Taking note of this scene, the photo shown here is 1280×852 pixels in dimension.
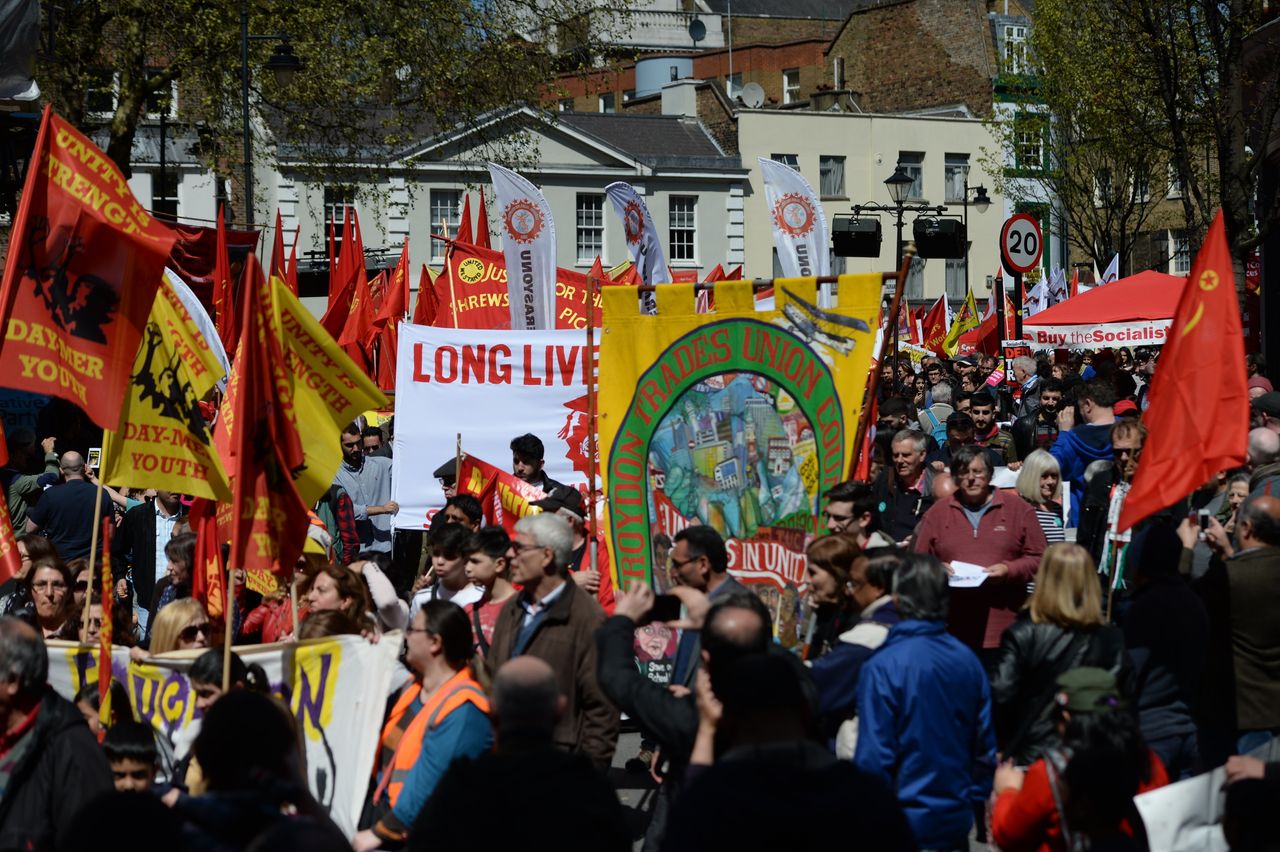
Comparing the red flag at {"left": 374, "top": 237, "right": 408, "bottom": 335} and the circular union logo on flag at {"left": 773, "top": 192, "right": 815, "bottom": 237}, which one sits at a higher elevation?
the circular union logo on flag at {"left": 773, "top": 192, "right": 815, "bottom": 237}

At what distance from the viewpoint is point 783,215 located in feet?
41.0

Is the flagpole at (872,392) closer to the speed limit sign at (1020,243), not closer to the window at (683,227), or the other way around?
the speed limit sign at (1020,243)

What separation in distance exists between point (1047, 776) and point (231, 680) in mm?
3002

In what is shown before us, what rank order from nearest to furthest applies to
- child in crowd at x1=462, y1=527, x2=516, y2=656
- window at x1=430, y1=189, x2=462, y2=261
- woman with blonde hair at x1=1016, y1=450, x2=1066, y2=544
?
child in crowd at x1=462, y1=527, x2=516, y2=656 → woman with blonde hair at x1=1016, y1=450, x2=1066, y2=544 → window at x1=430, y1=189, x2=462, y2=261

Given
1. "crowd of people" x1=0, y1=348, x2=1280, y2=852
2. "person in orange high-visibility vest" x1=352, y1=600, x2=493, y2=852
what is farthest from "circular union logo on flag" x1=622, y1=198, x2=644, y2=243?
"person in orange high-visibility vest" x1=352, y1=600, x2=493, y2=852

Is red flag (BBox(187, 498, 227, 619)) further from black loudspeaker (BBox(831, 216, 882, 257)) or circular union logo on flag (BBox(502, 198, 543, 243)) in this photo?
black loudspeaker (BBox(831, 216, 882, 257))

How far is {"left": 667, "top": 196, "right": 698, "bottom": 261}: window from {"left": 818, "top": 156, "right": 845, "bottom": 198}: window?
4736mm

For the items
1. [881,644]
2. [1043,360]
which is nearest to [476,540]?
[881,644]

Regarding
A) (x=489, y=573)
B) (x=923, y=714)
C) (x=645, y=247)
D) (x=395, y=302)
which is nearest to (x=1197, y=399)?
(x=923, y=714)

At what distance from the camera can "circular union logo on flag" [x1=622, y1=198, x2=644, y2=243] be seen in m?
13.2

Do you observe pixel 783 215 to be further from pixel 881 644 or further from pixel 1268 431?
pixel 881 644

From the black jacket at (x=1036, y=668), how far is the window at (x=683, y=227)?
44878mm

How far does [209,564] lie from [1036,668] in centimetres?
383

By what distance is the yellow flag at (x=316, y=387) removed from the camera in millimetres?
6941
